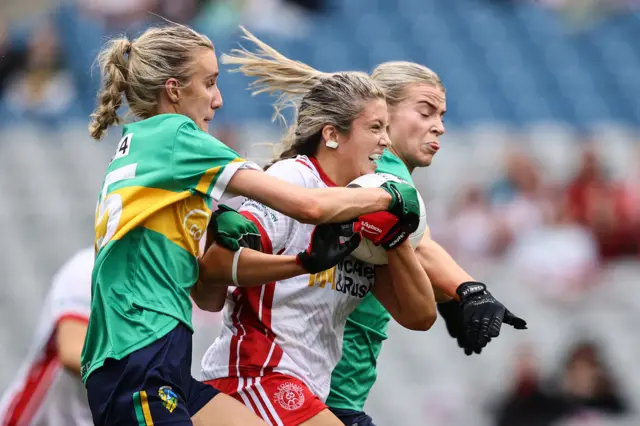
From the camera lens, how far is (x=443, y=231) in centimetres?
988

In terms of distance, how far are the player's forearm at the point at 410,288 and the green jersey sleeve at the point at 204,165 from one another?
683mm

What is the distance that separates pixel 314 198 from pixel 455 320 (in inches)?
53.1

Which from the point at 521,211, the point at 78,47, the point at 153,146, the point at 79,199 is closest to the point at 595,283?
the point at 521,211

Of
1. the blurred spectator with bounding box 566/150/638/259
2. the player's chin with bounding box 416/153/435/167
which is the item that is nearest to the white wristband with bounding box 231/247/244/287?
the player's chin with bounding box 416/153/435/167

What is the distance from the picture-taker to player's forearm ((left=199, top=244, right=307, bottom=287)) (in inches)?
144

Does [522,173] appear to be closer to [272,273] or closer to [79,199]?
[79,199]

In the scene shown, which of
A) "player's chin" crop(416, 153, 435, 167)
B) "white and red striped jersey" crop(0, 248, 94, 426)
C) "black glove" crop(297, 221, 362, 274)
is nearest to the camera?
"black glove" crop(297, 221, 362, 274)

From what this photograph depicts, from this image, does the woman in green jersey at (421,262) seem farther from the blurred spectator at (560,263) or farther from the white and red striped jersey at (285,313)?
the blurred spectator at (560,263)

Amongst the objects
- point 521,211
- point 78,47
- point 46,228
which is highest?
point 521,211

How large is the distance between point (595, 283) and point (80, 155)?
16.1 feet

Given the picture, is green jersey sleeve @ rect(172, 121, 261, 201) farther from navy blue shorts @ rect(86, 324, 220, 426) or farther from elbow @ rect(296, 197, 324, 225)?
navy blue shorts @ rect(86, 324, 220, 426)

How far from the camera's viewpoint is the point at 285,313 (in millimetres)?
3973

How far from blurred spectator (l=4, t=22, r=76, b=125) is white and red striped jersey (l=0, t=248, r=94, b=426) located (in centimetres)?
670

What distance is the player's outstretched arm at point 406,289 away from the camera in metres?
4.00
